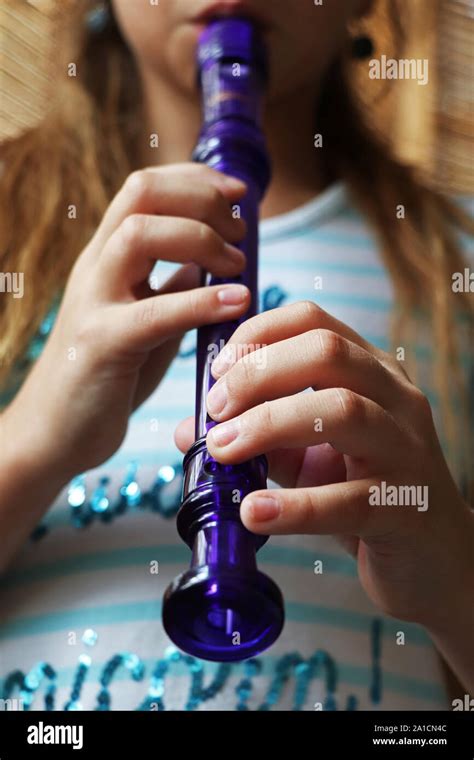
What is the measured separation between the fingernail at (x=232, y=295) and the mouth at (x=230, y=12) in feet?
0.92

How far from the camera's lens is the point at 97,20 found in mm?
1002

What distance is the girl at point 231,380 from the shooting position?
0.49 meters

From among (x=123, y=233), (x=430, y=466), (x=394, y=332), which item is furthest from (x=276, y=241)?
(x=430, y=466)

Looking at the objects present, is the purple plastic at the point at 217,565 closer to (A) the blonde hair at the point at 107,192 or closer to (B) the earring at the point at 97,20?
(A) the blonde hair at the point at 107,192

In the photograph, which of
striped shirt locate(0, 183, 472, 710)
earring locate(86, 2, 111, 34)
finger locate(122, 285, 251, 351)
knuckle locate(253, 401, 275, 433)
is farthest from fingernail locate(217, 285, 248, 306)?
earring locate(86, 2, 111, 34)

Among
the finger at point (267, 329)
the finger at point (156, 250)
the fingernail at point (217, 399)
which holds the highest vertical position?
the finger at point (156, 250)

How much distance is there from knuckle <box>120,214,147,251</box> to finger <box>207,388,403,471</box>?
182mm

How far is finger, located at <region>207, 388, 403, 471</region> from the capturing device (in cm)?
45

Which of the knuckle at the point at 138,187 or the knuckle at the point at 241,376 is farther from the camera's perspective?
the knuckle at the point at 138,187

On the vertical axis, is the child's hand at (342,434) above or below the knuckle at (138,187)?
below
